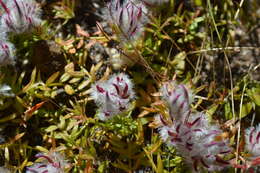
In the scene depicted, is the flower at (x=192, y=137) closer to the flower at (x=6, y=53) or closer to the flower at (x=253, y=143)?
the flower at (x=253, y=143)

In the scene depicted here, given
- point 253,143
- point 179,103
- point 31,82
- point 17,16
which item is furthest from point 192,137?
point 17,16

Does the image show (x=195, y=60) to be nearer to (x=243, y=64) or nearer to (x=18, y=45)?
(x=243, y=64)

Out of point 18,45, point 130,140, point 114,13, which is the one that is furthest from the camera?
point 18,45

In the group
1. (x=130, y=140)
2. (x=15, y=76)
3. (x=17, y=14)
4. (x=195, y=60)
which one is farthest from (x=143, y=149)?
(x=17, y=14)

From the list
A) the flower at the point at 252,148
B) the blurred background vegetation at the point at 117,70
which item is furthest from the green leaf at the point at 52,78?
the flower at the point at 252,148

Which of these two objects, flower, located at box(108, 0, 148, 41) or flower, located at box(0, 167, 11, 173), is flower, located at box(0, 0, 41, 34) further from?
flower, located at box(0, 167, 11, 173)

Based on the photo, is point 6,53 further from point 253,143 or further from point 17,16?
point 253,143
